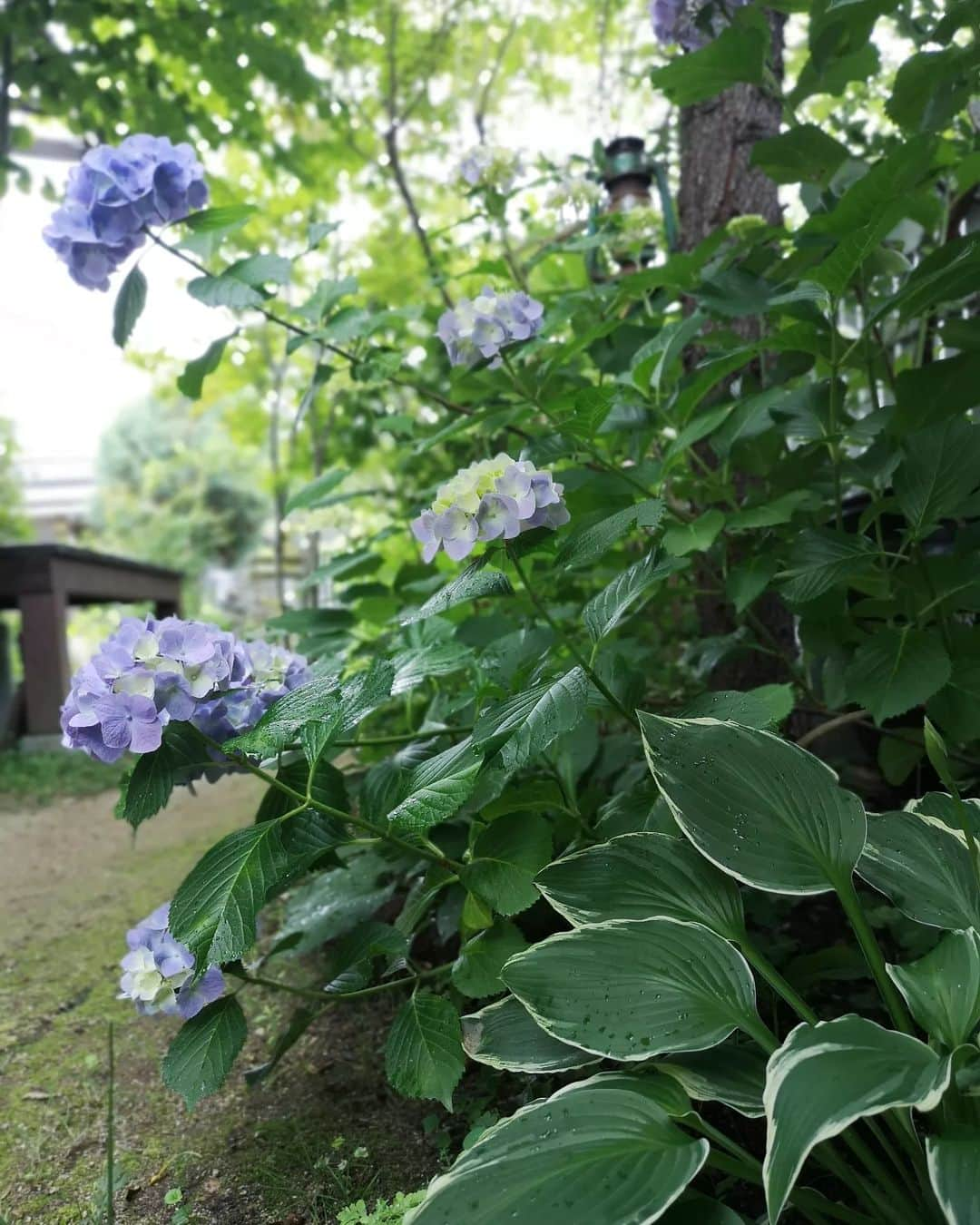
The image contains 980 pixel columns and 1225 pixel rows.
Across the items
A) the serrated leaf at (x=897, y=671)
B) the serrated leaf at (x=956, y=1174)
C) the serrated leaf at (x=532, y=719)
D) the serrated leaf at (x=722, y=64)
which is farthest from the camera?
the serrated leaf at (x=722, y=64)

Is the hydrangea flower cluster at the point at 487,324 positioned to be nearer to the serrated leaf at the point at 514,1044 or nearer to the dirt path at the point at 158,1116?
the serrated leaf at the point at 514,1044

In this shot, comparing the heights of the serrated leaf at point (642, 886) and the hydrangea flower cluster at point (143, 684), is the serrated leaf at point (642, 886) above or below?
below

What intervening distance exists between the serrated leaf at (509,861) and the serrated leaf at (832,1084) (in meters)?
0.28

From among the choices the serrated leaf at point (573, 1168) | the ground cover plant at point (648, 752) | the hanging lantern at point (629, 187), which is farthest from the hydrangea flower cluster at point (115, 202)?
the serrated leaf at point (573, 1168)

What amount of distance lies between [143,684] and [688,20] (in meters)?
1.30

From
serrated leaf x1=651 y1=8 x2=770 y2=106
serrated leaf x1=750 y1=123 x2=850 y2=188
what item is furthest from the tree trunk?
serrated leaf x1=651 y1=8 x2=770 y2=106

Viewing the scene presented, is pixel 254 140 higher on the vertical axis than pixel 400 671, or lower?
higher

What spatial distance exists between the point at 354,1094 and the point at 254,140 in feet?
11.2

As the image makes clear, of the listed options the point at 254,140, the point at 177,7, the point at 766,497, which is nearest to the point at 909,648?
the point at 766,497

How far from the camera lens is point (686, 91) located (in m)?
1.11

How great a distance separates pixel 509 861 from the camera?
2.75 feet

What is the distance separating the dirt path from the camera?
2.70ft

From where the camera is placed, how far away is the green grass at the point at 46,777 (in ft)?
8.86

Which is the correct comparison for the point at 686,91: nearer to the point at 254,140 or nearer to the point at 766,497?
the point at 766,497
